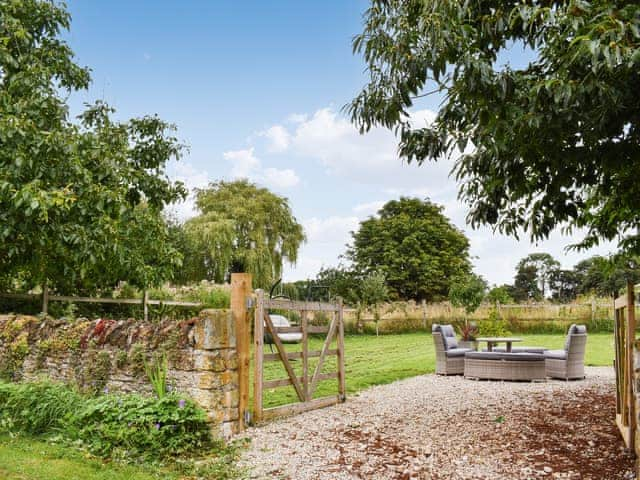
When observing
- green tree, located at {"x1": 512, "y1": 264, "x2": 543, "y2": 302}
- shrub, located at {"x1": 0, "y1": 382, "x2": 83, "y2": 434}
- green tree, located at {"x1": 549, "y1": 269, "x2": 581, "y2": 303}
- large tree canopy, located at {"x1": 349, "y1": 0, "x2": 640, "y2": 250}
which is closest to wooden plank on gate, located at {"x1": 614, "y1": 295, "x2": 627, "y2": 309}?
large tree canopy, located at {"x1": 349, "y1": 0, "x2": 640, "y2": 250}

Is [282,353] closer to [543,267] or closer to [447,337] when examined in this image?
[447,337]

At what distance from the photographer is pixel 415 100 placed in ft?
18.4

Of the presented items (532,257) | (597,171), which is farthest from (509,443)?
(532,257)

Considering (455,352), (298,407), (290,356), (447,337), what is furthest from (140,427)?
(447,337)

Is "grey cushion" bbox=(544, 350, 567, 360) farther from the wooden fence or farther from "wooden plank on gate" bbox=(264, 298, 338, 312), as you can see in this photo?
"wooden plank on gate" bbox=(264, 298, 338, 312)

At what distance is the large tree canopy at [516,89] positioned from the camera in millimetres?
4293

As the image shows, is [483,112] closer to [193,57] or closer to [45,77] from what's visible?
[45,77]

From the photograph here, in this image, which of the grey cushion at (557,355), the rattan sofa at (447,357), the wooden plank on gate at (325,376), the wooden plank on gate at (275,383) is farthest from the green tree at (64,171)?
the grey cushion at (557,355)

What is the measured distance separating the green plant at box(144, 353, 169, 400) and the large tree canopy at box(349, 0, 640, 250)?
3.24 m

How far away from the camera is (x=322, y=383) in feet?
34.0

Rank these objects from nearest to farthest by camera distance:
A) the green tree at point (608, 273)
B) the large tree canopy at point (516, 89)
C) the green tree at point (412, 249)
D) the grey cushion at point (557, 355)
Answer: the large tree canopy at point (516, 89)
the green tree at point (608, 273)
the grey cushion at point (557, 355)
the green tree at point (412, 249)

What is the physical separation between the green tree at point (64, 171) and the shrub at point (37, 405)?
2067mm

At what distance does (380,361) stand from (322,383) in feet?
14.8

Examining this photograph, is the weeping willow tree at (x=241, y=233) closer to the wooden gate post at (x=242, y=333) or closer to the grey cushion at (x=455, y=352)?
the grey cushion at (x=455, y=352)
